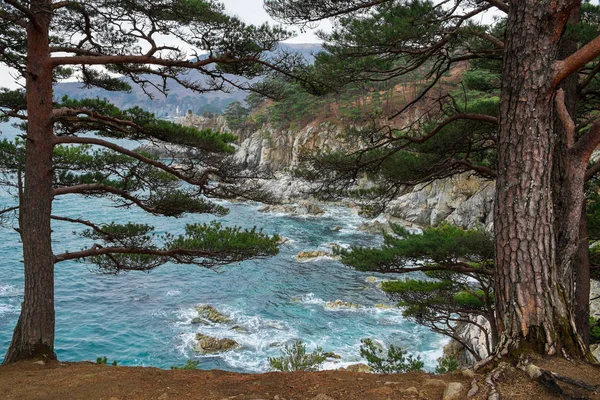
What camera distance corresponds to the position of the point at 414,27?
188 inches

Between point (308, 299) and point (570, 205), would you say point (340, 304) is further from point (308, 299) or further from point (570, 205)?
point (570, 205)

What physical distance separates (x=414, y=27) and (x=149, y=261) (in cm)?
492

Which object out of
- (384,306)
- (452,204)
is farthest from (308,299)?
(452,204)

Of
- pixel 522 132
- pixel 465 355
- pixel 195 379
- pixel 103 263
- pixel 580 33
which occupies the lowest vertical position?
pixel 465 355

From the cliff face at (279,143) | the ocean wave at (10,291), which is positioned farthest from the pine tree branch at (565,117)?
the cliff face at (279,143)

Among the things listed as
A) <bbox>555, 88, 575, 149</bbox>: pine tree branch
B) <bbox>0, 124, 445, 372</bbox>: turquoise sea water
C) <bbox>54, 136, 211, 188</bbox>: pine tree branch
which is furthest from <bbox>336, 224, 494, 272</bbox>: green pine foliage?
<bbox>0, 124, 445, 372</bbox>: turquoise sea water

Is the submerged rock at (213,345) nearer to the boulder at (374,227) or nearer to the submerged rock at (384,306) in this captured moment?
the submerged rock at (384,306)

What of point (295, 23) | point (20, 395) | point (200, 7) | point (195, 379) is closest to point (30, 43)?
point (200, 7)

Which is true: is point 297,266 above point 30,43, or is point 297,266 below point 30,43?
below

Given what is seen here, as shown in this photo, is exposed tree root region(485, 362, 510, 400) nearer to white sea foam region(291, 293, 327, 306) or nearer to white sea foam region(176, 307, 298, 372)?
white sea foam region(176, 307, 298, 372)

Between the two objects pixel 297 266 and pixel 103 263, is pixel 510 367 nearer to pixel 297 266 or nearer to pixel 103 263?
pixel 103 263

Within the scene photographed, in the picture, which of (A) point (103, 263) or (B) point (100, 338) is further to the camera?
(B) point (100, 338)

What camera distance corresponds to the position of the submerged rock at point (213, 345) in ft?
43.0

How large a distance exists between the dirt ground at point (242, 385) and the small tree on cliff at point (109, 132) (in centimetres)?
124
